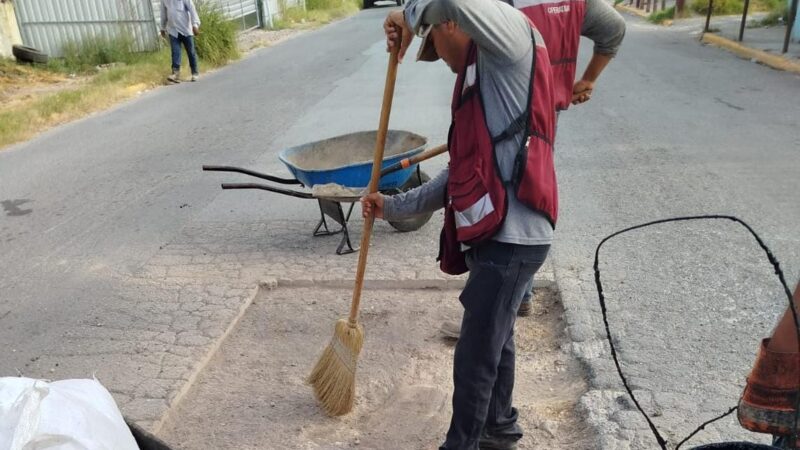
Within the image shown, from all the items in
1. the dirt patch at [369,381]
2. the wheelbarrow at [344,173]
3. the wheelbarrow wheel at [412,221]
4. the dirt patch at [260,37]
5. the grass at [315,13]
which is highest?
the wheelbarrow at [344,173]

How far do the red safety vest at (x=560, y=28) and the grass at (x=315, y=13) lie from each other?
23.8 meters

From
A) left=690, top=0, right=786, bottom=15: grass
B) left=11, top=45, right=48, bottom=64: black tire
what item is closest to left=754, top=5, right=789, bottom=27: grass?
left=690, top=0, right=786, bottom=15: grass

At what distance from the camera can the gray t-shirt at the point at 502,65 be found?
2160mm

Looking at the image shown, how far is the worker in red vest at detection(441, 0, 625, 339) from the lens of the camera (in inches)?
125

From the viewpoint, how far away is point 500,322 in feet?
8.29

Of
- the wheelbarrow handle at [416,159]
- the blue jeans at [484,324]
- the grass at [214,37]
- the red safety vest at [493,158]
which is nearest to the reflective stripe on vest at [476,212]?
the red safety vest at [493,158]

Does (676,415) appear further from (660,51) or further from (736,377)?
(660,51)

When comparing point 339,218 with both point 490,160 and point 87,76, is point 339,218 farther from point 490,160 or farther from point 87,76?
point 87,76

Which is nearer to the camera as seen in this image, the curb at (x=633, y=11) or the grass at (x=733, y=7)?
the grass at (x=733, y=7)

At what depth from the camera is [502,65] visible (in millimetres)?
2258

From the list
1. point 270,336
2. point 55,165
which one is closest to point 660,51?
point 55,165

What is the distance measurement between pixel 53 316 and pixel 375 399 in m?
2.26

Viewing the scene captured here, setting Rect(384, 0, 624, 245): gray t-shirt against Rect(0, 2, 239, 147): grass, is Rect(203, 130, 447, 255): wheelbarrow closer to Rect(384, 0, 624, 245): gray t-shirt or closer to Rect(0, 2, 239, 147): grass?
Rect(384, 0, 624, 245): gray t-shirt

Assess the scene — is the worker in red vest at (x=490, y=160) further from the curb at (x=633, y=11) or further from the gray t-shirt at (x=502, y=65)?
the curb at (x=633, y=11)
